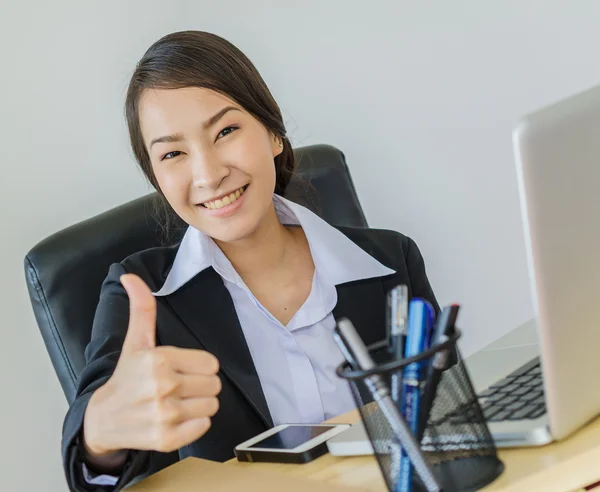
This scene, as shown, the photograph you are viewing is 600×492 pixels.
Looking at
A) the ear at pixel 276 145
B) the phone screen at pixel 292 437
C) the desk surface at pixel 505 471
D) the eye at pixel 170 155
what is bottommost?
the phone screen at pixel 292 437

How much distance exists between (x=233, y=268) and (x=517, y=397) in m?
0.65

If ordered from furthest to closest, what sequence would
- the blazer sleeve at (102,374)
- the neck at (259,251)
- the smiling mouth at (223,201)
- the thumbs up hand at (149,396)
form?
1. the neck at (259,251)
2. the smiling mouth at (223,201)
3. the blazer sleeve at (102,374)
4. the thumbs up hand at (149,396)

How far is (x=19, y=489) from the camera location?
1755mm

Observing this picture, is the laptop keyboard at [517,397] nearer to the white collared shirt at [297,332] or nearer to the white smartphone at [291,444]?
the white smartphone at [291,444]

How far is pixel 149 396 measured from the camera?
30.7 inches

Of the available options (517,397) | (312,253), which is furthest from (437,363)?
(312,253)

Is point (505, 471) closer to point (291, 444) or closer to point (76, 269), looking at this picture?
point (291, 444)

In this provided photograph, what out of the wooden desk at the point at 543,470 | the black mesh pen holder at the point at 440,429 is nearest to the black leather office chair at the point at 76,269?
the wooden desk at the point at 543,470

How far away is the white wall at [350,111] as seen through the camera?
69.0 inches

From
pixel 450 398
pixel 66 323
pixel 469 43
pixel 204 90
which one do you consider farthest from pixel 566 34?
pixel 450 398

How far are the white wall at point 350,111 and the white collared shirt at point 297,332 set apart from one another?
51cm

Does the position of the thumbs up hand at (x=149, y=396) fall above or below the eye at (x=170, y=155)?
below

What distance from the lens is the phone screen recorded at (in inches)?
37.5

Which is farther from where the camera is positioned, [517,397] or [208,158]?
[208,158]
